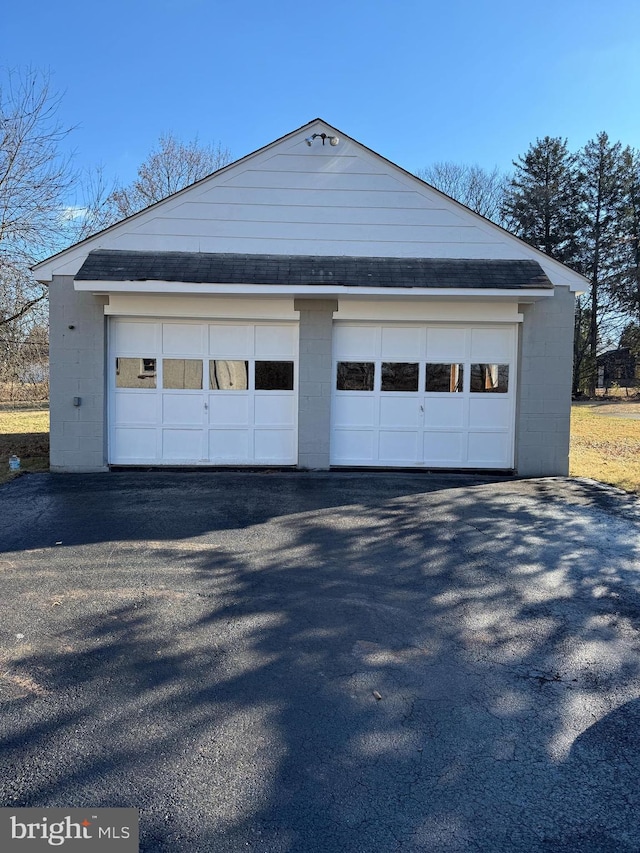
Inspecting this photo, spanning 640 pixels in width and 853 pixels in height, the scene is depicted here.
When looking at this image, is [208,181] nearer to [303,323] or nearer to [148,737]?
[303,323]

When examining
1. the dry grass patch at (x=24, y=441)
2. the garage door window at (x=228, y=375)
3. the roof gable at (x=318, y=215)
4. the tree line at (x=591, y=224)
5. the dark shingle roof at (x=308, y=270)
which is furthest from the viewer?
the tree line at (x=591, y=224)

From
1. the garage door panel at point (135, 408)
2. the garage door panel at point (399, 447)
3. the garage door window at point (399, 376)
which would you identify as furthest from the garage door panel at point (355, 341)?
the garage door panel at point (135, 408)

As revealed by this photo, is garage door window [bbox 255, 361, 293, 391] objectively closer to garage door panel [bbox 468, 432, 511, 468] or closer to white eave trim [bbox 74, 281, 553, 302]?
white eave trim [bbox 74, 281, 553, 302]

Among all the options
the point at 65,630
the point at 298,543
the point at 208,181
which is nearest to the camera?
the point at 65,630

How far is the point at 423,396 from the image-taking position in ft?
33.0

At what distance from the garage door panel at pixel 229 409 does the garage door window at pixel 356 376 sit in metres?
1.71

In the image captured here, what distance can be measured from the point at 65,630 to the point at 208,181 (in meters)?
8.15

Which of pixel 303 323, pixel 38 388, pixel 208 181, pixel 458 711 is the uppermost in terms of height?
pixel 208 181

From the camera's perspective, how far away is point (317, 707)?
3.00 metres

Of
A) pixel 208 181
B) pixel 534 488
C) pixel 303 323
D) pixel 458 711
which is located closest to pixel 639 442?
pixel 534 488

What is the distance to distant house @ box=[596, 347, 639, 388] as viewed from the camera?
119 feet

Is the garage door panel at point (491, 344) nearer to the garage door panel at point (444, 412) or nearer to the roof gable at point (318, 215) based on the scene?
the garage door panel at point (444, 412)

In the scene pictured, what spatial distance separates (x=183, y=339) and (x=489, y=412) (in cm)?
558

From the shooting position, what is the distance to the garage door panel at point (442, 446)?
10.1 metres
